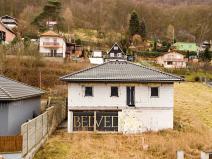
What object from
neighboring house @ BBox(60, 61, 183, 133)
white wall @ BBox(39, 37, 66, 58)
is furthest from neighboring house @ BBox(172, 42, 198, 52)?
neighboring house @ BBox(60, 61, 183, 133)

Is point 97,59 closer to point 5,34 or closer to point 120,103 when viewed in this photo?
point 5,34

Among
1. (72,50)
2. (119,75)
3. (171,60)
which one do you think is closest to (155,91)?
(119,75)

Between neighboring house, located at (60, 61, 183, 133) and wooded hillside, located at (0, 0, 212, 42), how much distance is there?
7623 cm

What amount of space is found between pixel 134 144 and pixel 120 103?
4.35 metres

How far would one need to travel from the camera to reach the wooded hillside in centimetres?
11031

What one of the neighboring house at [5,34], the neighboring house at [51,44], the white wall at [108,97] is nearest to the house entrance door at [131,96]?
the white wall at [108,97]

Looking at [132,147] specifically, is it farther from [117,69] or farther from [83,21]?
[83,21]

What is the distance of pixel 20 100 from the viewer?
822 inches

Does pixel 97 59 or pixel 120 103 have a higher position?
pixel 97 59

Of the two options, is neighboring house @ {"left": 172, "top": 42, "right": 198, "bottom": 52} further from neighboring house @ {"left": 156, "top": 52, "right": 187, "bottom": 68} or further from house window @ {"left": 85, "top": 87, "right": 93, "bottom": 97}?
house window @ {"left": 85, "top": 87, "right": 93, "bottom": 97}

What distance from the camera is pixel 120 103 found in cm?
2502

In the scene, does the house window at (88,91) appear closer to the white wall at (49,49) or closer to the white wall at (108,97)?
the white wall at (108,97)

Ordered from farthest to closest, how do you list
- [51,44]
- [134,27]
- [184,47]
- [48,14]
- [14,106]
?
[184,47] < [134,27] < [48,14] < [51,44] < [14,106]

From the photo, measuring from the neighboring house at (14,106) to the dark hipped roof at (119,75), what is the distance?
276 centimetres
